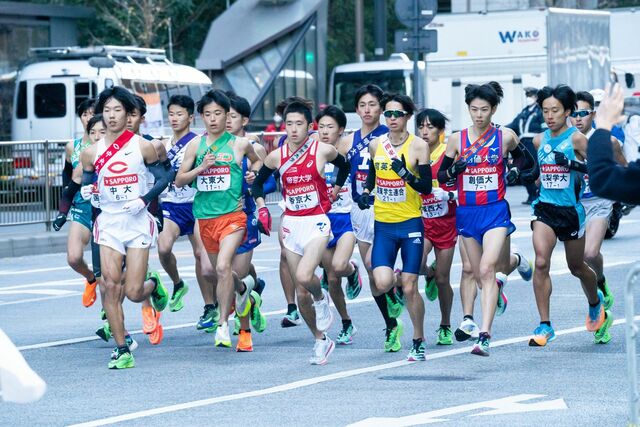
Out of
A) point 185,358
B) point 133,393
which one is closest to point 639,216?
point 185,358

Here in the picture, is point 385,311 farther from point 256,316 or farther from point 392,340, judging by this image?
point 256,316

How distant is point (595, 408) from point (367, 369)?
209 cm

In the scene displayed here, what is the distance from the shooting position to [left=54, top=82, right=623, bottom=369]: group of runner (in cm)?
1112

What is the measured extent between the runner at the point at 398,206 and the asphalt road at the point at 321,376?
1.73 ft

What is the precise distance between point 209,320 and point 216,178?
162 cm

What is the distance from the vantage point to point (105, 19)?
129ft

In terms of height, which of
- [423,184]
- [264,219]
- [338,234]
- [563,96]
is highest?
[563,96]

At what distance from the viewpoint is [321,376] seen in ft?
33.6

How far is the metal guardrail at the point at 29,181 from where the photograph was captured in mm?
21359

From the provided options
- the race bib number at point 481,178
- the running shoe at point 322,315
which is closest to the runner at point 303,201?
the running shoe at point 322,315

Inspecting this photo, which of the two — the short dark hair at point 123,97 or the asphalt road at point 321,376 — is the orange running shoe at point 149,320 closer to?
the asphalt road at point 321,376

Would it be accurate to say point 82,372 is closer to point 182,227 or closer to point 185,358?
point 185,358

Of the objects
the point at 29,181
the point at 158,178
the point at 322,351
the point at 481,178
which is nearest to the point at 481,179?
the point at 481,178

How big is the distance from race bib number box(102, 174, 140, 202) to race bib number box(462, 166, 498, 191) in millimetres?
2389
